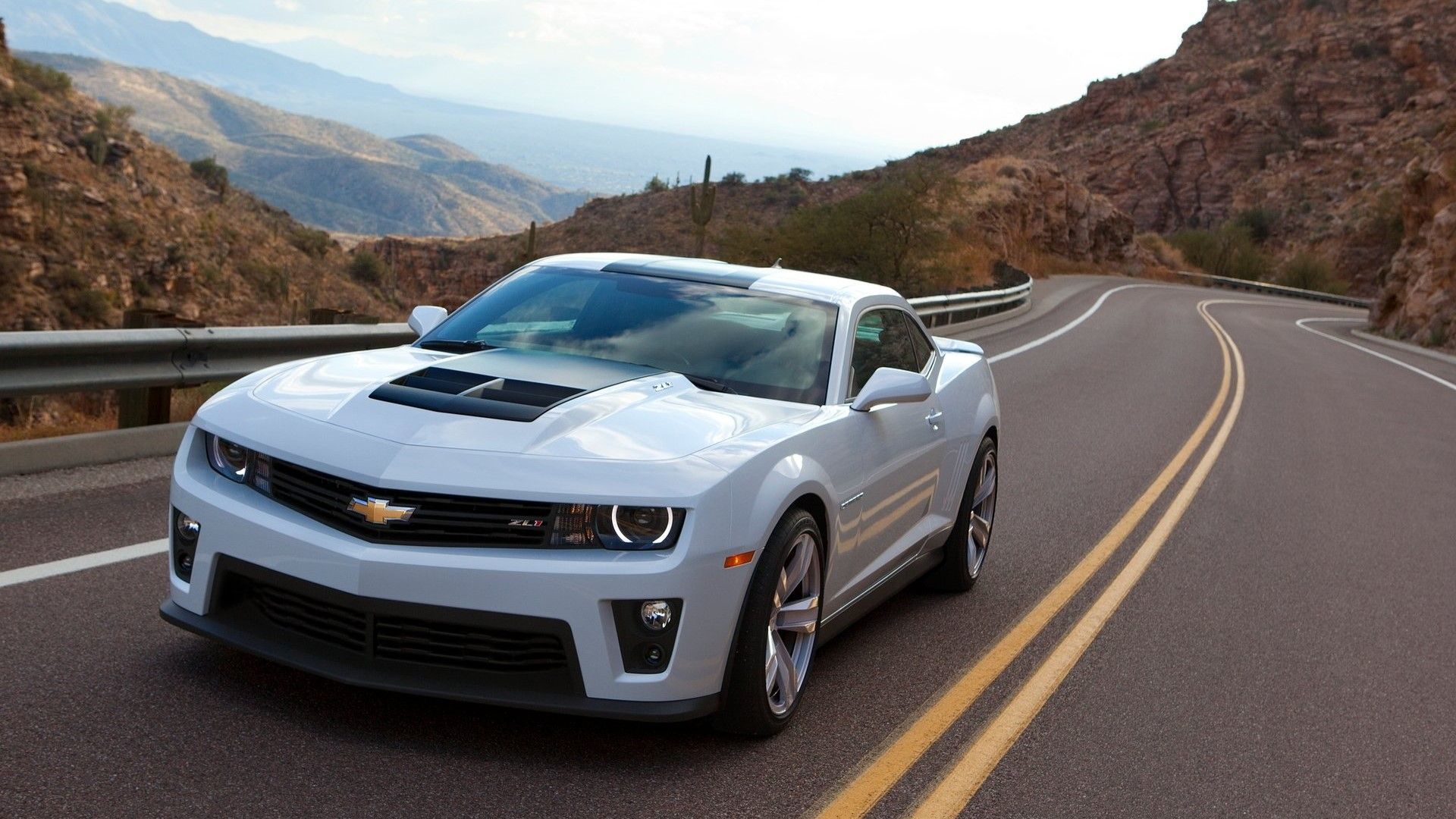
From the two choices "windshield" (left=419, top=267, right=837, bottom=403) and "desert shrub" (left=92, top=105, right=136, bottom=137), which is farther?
"desert shrub" (left=92, top=105, right=136, bottom=137)

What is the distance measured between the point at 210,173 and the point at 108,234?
1516cm

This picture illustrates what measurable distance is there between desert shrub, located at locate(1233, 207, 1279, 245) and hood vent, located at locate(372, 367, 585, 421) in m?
88.0

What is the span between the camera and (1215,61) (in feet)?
379

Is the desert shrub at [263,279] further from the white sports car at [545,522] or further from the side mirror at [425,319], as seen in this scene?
the white sports car at [545,522]

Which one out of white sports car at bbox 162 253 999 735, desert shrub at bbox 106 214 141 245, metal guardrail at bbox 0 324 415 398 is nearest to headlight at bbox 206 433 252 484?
white sports car at bbox 162 253 999 735

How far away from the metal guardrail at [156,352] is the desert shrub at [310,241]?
131 ft

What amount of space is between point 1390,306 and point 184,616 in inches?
1830

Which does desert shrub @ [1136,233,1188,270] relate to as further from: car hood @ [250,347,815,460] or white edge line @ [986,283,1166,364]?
car hood @ [250,347,815,460]

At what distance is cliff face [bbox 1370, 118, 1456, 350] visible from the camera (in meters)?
39.1

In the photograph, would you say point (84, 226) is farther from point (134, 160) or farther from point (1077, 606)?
point (1077, 606)

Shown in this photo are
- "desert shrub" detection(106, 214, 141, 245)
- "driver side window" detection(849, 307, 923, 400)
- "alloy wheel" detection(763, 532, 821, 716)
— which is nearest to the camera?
"alloy wheel" detection(763, 532, 821, 716)

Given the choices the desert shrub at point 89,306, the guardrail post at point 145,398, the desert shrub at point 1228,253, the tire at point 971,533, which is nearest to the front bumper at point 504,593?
the tire at point 971,533

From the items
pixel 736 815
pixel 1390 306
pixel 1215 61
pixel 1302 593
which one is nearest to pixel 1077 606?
pixel 1302 593

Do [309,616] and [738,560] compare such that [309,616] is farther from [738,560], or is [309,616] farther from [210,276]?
[210,276]
